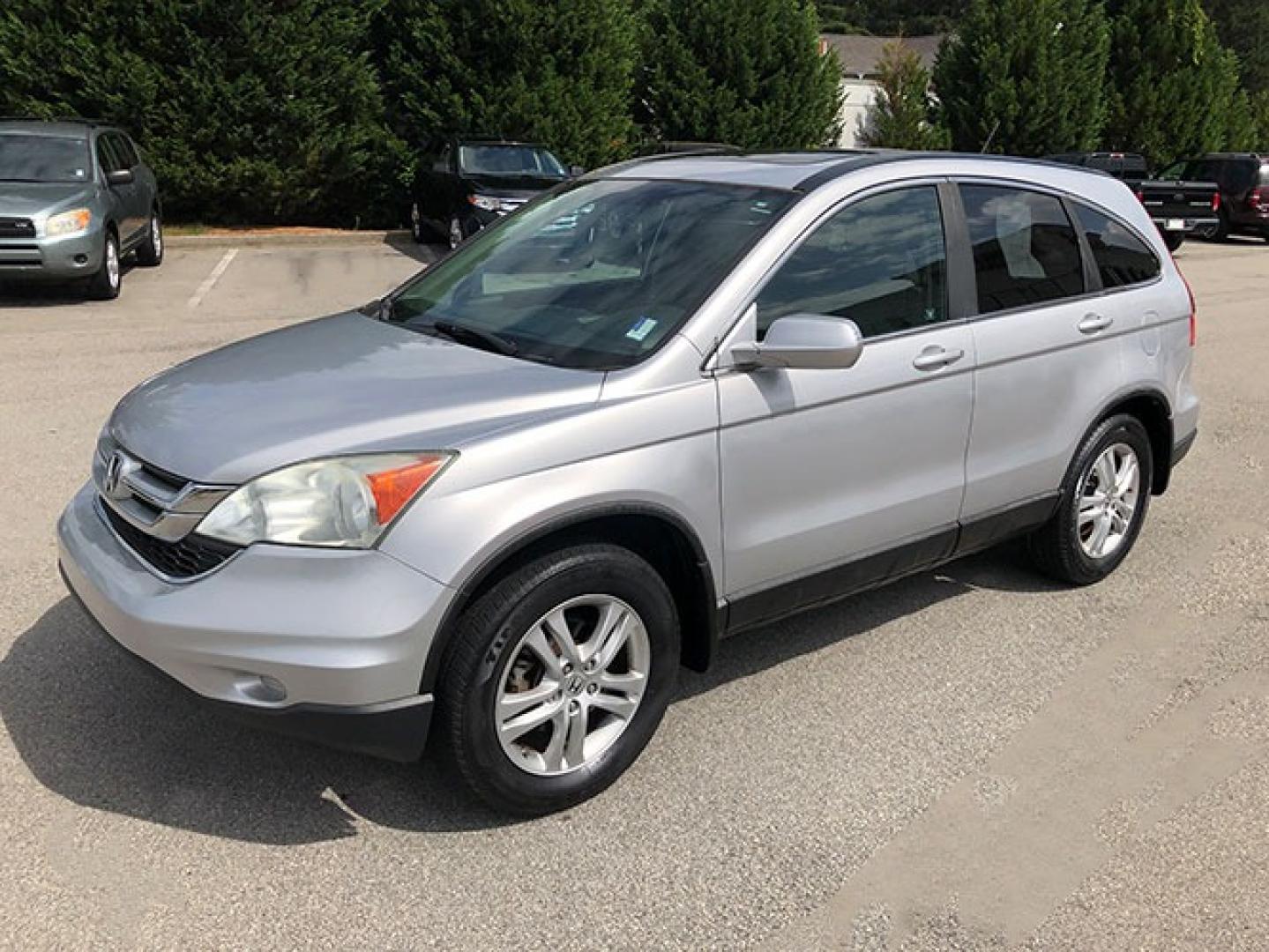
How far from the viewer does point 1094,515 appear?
484 centimetres

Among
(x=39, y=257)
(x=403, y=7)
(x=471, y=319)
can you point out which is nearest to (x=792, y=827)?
(x=471, y=319)

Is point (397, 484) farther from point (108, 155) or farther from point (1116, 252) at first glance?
point (108, 155)

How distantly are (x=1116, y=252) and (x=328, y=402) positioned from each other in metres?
3.39

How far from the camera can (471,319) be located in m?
3.86

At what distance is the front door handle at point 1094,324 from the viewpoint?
453 cm

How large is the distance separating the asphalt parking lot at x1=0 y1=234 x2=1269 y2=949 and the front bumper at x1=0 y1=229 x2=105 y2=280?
21.4ft

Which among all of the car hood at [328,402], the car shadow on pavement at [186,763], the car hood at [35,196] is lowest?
the car shadow on pavement at [186,763]

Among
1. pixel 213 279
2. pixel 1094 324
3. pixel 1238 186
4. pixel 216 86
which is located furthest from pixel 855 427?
pixel 1238 186

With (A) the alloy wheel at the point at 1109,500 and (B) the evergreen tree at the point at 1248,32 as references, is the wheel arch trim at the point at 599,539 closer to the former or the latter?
(A) the alloy wheel at the point at 1109,500

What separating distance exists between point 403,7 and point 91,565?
16.9 m

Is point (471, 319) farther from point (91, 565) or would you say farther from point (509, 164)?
point (509, 164)

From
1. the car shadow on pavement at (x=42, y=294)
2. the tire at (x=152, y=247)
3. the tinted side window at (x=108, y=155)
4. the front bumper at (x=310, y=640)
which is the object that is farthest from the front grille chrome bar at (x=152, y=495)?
the tire at (x=152, y=247)

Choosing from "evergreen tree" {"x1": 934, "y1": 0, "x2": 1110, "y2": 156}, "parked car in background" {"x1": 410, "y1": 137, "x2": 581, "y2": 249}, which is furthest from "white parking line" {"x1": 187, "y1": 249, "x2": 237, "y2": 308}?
"evergreen tree" {"x1": 934, "y1": 0, "x2": 1110, "y2": 156}

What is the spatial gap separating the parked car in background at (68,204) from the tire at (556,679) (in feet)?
30.3
